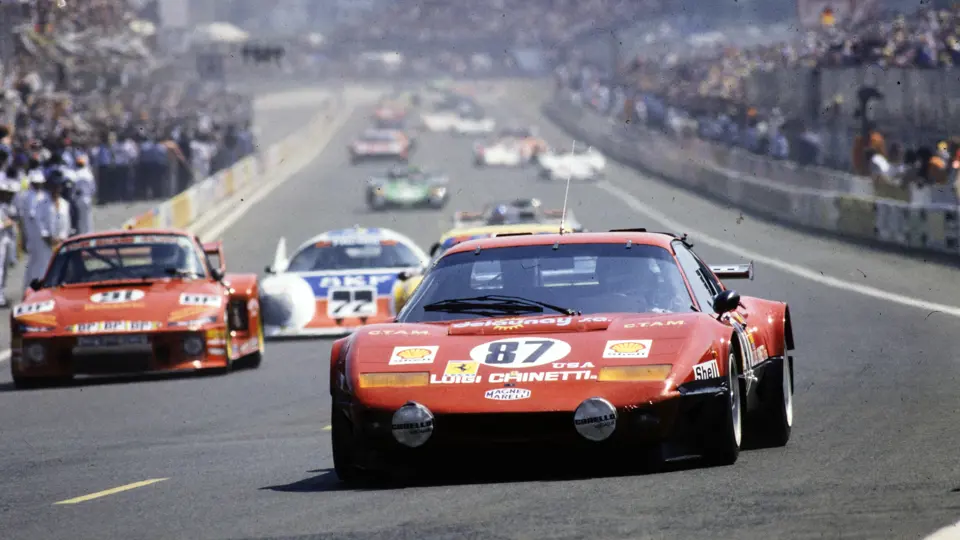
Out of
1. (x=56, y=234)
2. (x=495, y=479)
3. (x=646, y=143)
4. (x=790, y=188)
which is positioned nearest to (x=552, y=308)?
(x=495, y=479)

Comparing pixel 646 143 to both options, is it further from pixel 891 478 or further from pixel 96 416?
pixel 891 478

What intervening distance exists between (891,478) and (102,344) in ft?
30.1

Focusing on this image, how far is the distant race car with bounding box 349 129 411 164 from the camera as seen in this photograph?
72.2 meters

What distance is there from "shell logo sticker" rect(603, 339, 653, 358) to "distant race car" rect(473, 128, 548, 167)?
59482 millimetres

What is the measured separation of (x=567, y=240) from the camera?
9805mm

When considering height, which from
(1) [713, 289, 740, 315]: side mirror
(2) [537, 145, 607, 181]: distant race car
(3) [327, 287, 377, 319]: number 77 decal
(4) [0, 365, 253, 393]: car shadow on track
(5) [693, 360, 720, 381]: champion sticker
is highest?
(1) [713, 289, 740, 315]: side mirror

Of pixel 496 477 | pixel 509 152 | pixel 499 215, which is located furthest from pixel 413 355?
pixel 509 152

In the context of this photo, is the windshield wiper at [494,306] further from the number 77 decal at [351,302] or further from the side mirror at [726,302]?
the number 77 decal at [351,302]

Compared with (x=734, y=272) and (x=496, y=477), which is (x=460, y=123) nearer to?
(x=734, y=272)

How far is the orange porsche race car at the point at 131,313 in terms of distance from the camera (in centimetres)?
1589

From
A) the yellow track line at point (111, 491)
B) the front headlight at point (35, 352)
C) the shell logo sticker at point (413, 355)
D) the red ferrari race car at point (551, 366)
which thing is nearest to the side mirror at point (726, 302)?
the red ferrari race car at point (551, 366)

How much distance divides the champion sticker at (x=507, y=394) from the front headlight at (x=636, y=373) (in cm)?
33

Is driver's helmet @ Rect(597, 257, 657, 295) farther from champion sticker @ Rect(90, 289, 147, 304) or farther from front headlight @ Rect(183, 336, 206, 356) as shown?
champion sticker @ Rect(90, 289, 147, 304)

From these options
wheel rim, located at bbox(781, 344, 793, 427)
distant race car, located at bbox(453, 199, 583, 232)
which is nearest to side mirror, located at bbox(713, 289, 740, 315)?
wheel rim, located at bbox(781, 344, 793, 427)
